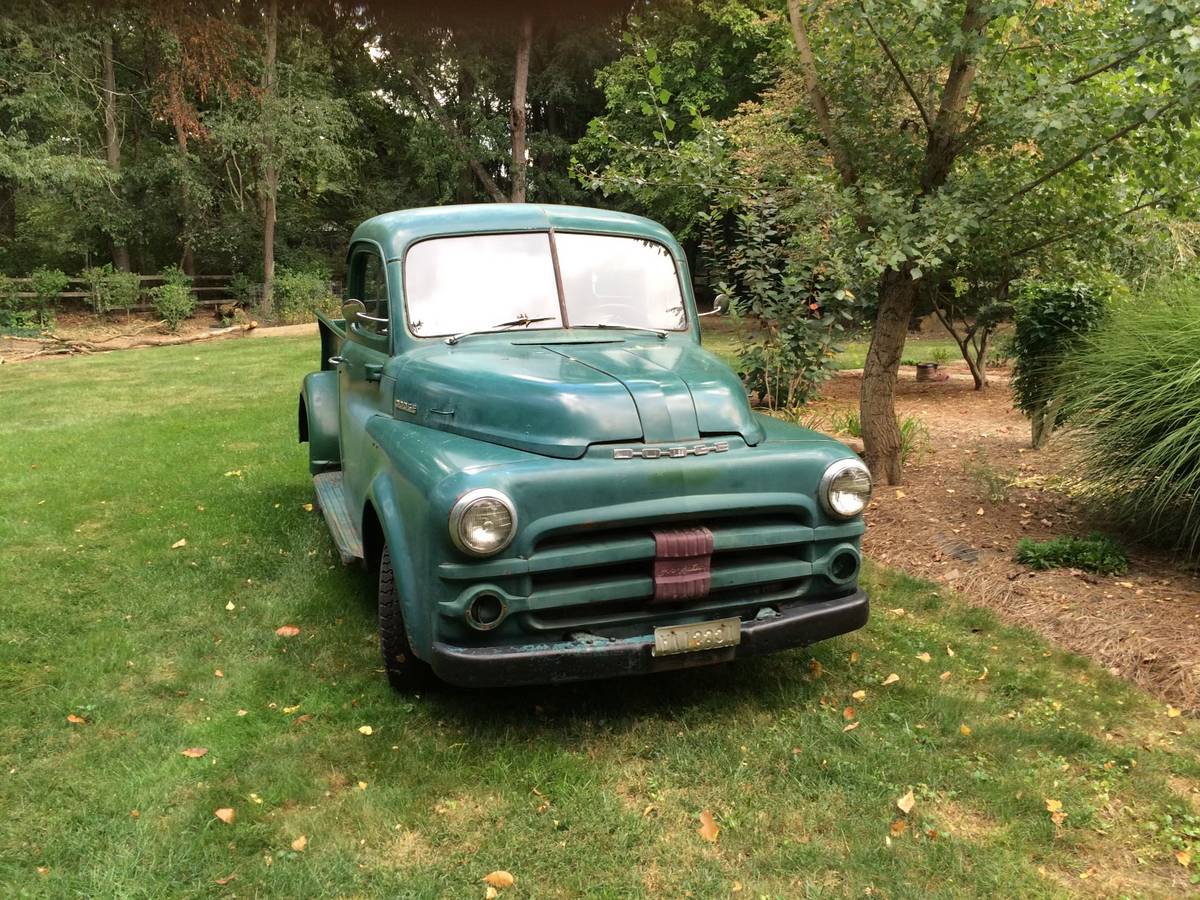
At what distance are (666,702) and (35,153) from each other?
68.1 ft

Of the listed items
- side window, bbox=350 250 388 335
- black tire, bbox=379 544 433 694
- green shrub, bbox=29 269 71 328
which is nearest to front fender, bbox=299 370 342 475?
side window, bbox=350 250 388 335

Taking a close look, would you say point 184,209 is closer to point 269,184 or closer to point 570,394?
point 269,184

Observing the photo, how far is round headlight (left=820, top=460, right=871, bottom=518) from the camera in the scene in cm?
346

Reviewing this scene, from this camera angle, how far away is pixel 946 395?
10.8 metres

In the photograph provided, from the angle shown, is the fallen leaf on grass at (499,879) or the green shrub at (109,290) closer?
the fallen leaf on grass at (499,879)

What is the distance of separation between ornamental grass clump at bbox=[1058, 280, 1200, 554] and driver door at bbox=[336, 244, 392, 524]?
370 cm

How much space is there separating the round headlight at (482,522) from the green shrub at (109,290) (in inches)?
859

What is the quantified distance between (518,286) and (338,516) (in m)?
1.62

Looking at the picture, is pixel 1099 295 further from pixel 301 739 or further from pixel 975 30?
pixel 301 739

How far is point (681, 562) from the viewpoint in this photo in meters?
3.23

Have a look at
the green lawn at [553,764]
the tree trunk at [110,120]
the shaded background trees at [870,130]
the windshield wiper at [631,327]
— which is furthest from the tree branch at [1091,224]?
the tree trunk at [110,120]

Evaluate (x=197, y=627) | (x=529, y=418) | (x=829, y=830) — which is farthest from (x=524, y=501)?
(x=197, y=627)

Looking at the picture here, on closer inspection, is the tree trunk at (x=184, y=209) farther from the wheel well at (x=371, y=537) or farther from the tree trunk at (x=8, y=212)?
the wheel well at (x=371, y=537)

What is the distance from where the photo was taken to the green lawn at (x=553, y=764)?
2.69 metres
